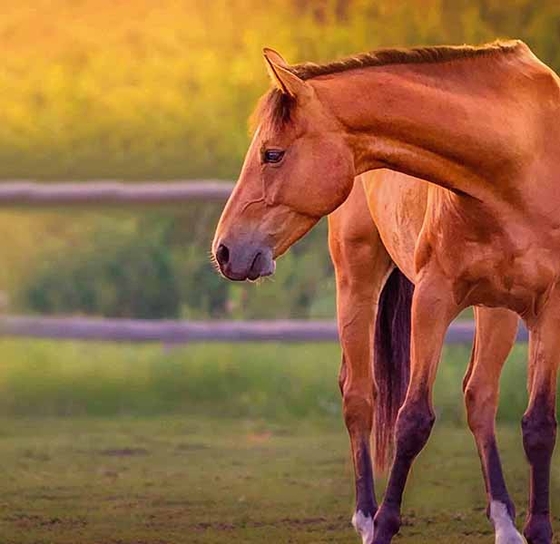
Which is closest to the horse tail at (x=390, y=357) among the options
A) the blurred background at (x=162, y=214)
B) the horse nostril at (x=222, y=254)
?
the horse nostril at (x=222, y=254)

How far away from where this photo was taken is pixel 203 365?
478 cm

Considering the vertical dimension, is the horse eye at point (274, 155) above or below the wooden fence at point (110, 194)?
above

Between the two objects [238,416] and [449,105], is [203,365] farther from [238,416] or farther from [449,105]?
[449,105]

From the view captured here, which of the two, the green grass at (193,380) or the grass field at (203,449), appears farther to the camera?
the green grass at (193,380)

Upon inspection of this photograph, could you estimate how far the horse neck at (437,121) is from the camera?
252 cm

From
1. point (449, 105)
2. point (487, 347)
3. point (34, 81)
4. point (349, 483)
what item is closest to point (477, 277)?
point (449, 105)

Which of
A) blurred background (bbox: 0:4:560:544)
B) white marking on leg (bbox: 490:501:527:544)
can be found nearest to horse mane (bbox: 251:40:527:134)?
white marking on leg (bbox: 490:501:527:544)

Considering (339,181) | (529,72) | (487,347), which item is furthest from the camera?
(487,347)

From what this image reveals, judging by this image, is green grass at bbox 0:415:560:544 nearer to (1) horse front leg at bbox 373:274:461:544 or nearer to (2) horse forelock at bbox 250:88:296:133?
(1) horse front leg at bbox 373:274:461:544

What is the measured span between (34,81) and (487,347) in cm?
258

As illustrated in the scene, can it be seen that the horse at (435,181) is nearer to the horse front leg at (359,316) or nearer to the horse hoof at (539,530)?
the horse hoof at (539,530)

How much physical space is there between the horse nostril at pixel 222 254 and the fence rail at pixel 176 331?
6.81ft

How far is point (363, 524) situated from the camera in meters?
3.17

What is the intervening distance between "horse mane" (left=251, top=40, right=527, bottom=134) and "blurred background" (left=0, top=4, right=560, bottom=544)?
7.04 feet
